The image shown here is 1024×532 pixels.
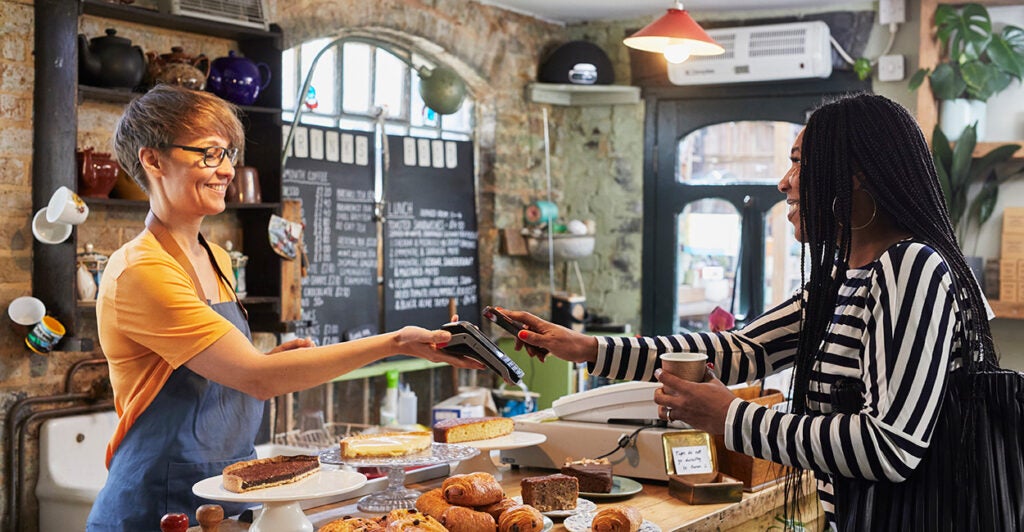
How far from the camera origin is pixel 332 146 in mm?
5043

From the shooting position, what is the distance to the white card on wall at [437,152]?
5.62 meters

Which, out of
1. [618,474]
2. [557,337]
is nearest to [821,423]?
[557,337]

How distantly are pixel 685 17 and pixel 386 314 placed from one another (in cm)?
230

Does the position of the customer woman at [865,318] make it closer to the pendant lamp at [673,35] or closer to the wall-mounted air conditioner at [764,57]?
the pendant lamp at [673,35]

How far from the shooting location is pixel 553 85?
6031 mm

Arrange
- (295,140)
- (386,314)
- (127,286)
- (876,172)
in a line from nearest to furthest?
(876,172) → (127,286) → (295,140) → (386,314)

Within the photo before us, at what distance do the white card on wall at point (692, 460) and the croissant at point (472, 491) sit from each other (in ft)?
1.87

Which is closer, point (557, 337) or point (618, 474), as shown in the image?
point (557, 337)

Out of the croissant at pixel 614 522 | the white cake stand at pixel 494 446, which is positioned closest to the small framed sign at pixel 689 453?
the white cake stand at pixel 494 446

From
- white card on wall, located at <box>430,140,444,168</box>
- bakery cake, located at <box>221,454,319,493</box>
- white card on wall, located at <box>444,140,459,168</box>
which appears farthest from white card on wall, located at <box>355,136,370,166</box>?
bakery cake, located at <box>221,454,319,493</box>

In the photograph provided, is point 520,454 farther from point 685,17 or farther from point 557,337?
point 685,17

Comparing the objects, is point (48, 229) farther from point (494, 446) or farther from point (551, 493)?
point (551, 493)

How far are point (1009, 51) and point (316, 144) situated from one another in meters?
3.28

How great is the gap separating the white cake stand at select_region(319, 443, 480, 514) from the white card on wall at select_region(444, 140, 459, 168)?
11.1 feet
